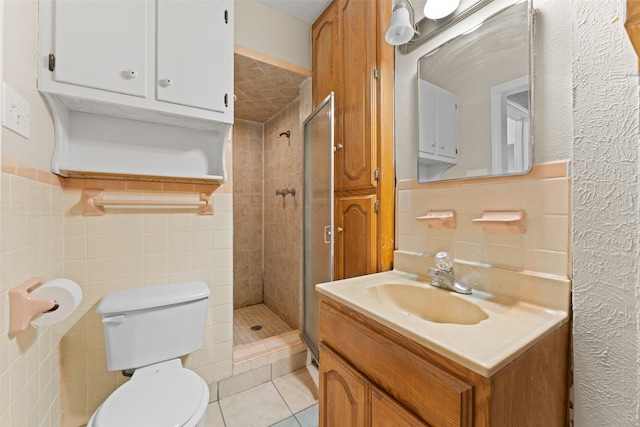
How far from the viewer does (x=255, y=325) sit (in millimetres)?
2451

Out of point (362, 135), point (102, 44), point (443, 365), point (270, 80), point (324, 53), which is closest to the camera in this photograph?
point (443, 365)

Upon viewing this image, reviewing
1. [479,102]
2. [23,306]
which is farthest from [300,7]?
[23,306]

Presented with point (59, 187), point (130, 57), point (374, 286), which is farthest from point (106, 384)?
point (130, 57)

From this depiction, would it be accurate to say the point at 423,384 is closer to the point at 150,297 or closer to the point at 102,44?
the point at 150,297

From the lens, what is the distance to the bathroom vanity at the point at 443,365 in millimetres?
577

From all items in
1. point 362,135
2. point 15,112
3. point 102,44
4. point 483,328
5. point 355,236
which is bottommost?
point 483,328

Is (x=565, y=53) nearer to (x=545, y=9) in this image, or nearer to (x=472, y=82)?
(x=545, y=9)

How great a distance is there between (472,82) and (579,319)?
35.8 inches

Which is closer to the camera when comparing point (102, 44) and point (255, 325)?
point (102, 44)

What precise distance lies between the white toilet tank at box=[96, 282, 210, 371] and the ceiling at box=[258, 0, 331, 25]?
6.25 feet

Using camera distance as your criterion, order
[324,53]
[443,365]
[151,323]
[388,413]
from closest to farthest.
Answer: [443,365]
[388,413]
[151,323]
[324,53]

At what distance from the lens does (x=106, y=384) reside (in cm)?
136

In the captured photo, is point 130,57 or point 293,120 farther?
point 293,120

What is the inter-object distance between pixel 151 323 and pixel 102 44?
1275 mm
